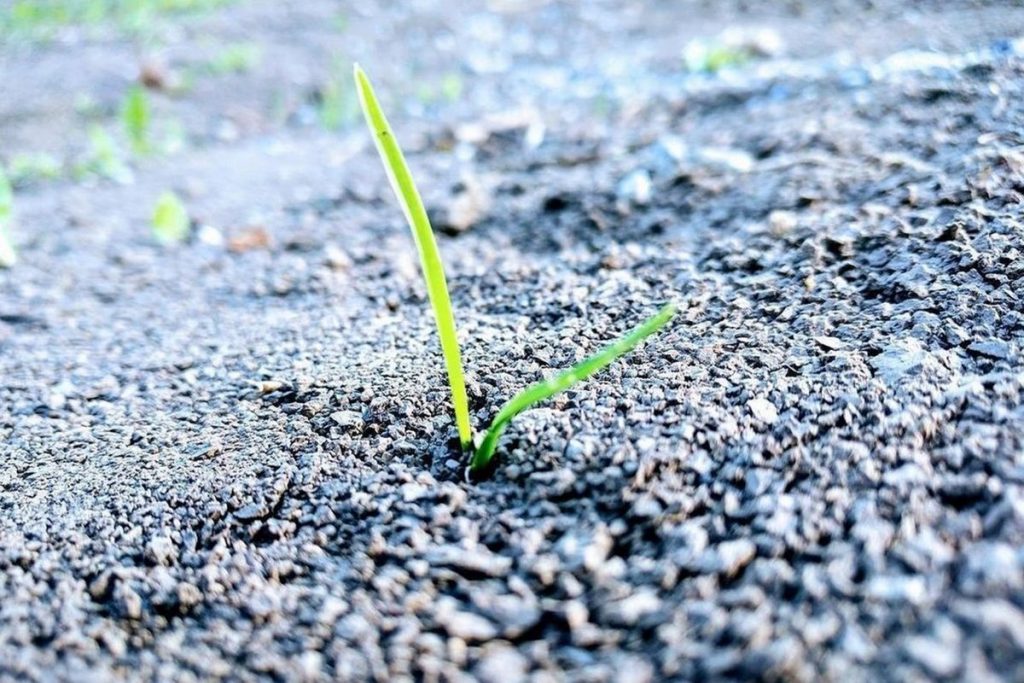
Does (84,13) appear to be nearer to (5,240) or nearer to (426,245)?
(5,240)

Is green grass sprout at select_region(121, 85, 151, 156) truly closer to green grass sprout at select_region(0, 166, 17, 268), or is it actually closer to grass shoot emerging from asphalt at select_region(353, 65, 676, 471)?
green grass sprout at select_region(0, 166, 17, 268)

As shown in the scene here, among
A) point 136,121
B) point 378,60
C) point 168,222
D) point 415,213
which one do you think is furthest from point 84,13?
point 415,213

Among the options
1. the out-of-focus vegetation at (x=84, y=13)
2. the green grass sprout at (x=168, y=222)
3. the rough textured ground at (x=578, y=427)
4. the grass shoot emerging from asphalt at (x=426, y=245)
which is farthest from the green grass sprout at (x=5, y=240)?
the out-of-focus vegetation at (x=84, y=13)

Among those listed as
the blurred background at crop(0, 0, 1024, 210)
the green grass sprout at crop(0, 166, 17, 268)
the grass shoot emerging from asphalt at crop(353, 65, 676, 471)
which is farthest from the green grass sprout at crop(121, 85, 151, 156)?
the grass shoot emerging from asphalt at crop(353, 65, 676, 471)

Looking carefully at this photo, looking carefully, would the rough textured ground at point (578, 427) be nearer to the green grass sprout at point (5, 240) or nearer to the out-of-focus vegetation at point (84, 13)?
the green grass sprout at point (5, 240)

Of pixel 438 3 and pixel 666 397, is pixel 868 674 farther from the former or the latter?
pixel 438 3

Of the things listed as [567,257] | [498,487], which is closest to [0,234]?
[567,257]
